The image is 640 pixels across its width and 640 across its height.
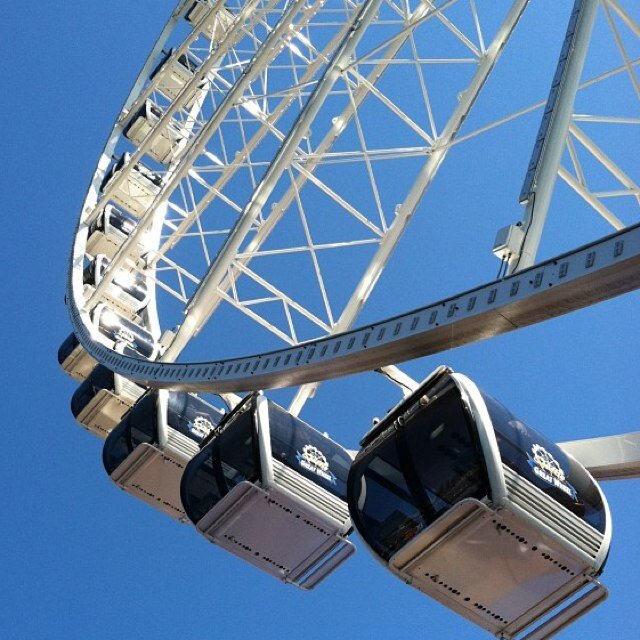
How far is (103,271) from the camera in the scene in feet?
71.9

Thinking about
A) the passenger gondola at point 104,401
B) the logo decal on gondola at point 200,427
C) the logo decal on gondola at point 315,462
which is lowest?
the passenger gondola at point 104,401

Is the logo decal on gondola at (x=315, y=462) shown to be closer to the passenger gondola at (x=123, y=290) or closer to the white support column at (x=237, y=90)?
the white support column at (x=237, y=90)

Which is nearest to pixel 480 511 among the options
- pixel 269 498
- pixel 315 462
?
pixel 269 498

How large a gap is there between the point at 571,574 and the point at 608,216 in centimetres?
398

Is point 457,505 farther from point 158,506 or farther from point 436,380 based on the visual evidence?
point 158,506

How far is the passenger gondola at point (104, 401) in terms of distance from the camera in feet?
59.4

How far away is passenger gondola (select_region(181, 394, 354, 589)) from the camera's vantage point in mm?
11859

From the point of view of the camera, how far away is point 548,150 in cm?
956

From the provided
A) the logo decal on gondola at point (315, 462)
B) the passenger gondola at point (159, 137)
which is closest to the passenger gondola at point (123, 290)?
the passenger gondola at point (159, 137)

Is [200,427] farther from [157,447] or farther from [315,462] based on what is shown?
[315,462]

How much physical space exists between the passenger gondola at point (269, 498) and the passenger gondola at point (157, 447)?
6.00 ft

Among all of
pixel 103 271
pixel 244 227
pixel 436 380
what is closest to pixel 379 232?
pixel 244 227

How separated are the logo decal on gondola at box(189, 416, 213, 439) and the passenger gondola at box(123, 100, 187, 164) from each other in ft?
37.4

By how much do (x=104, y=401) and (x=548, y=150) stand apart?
9.83 meters
